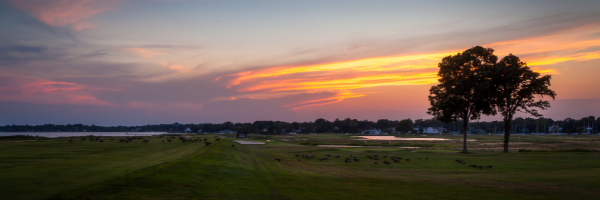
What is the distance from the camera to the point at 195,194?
591 inches

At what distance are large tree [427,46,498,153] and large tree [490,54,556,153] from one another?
58.6 inches

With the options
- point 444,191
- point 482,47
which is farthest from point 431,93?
point 444,191

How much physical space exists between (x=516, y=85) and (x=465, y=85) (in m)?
7.76

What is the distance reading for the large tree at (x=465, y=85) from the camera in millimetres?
49469

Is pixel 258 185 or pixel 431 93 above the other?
pixel 431 93

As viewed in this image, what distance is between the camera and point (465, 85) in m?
50.1

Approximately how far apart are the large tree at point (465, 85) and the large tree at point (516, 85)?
149 cm

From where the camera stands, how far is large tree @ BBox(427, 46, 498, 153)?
4947 cm

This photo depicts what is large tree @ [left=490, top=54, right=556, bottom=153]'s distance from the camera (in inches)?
1909

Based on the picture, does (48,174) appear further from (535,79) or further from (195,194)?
(535,79)

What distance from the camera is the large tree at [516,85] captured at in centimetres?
4850

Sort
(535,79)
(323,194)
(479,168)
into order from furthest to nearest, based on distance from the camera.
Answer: (535,79), (479,168), (323,194)

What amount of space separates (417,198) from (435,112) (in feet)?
140

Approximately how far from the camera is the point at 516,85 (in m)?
49.9
